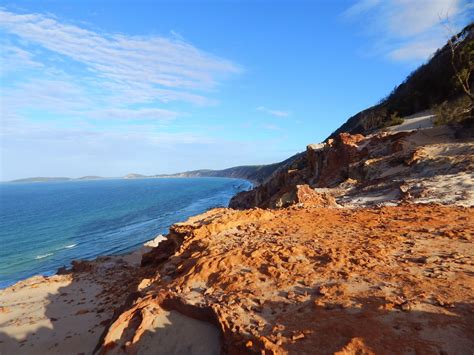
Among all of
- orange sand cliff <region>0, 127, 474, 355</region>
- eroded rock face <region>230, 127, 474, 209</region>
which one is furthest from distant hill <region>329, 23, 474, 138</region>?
orange sand cliff <region>0, 127, 474, 355</region>

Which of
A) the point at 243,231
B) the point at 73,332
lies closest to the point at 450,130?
the point at 243,231

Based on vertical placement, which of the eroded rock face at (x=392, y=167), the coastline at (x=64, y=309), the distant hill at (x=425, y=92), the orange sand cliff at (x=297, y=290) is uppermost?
the distant hill at (x=425, y=92)

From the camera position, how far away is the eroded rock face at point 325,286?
5535 millimetres

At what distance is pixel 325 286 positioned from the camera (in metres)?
Answer: 7.39

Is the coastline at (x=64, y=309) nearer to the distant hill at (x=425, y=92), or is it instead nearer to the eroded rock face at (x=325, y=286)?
the eroded rock face at (x=325, y=286)

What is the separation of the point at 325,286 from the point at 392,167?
18203mm

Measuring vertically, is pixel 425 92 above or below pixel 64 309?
above

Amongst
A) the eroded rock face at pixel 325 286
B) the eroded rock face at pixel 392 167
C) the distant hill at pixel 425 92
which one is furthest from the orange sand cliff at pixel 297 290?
the distant hill at pixel 425 92

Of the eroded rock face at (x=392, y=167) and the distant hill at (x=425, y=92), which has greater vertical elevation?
the distant hill at (x=425, y=92)

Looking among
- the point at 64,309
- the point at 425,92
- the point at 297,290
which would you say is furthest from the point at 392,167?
the point at 425,92

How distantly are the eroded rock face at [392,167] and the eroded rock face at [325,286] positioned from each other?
4537 mm

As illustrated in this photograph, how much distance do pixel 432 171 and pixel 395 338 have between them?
55.2 ft

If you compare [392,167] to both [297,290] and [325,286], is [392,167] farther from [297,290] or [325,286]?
[297,290]

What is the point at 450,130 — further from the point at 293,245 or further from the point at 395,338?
the point at 395,338
